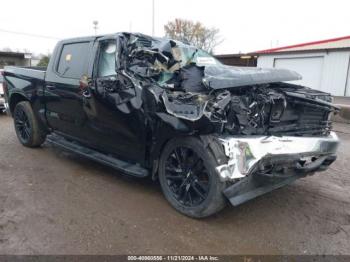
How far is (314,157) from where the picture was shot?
3.73 metres

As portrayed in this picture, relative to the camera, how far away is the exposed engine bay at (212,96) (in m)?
3.20

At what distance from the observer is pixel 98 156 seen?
445cm

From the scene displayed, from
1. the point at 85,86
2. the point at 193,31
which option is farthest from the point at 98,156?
the point at 193,31

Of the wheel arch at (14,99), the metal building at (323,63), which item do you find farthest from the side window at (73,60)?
the metal building at (323,63)

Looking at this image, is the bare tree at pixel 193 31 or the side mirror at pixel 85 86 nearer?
the side mirror at pixel 85 86

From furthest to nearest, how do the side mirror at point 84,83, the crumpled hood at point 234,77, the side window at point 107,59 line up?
the side mirror at point 84,83
the side window at point 107,59
the crumpled hood at point 234,77

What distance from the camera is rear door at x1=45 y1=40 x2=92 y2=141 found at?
4.58 m

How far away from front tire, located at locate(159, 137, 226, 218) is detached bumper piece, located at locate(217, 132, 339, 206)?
149 millimetres

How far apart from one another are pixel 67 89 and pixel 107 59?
84 centimetres

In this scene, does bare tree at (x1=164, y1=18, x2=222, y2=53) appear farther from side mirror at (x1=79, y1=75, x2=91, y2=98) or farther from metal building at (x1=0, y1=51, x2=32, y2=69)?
side mirror at (x1=79, y1=75, x2=91, y2=98)

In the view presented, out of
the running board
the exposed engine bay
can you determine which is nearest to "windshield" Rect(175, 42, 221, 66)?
the exposed engine bay

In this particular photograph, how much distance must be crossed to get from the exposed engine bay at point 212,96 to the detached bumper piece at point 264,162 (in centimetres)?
17

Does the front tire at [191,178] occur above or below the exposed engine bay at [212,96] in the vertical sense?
below

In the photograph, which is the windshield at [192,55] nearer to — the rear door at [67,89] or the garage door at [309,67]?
the rear door at [67,89]
